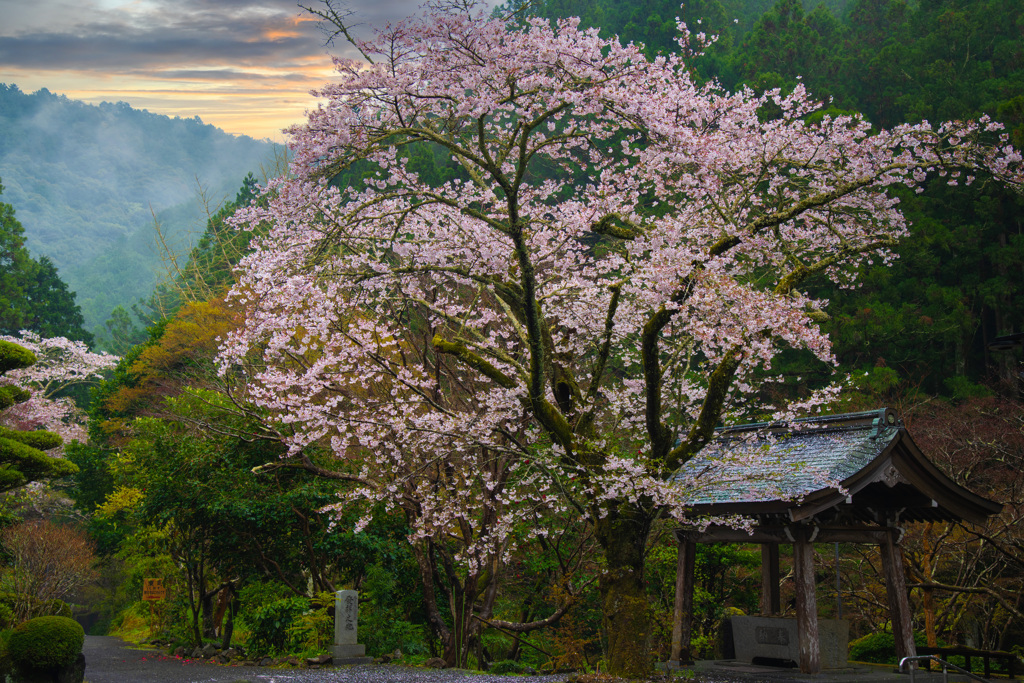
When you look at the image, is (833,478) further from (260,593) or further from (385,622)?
(260,593)

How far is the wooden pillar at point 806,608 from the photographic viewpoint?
8.04 meters

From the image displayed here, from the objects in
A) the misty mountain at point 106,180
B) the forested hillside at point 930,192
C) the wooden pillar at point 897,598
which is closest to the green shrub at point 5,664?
the wooden pillar at point 897,598

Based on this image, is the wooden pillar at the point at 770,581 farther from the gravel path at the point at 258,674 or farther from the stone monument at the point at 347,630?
the stone monument at the point at 347,630

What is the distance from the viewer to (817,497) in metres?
7.64

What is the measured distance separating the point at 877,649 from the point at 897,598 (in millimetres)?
2768

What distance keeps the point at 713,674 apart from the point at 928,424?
27.3 ft

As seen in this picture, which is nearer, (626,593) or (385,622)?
(626,593)

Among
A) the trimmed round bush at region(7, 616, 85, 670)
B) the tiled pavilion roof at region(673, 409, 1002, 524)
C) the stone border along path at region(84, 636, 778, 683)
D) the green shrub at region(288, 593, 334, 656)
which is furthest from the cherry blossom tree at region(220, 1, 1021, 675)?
the trimmed round bush at region(7, 616, 85, 670)

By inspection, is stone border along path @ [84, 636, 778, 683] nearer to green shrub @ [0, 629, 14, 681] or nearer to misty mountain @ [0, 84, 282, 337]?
green shrub @ [0, 629, 14, 681]

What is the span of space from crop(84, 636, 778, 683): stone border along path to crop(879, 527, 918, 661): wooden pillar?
2.12 m

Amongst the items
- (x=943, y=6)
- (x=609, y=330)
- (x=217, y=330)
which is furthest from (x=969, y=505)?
(x=943, y=6)

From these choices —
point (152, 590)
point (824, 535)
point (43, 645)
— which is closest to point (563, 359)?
point (824, 535)

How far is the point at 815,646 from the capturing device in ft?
26.4

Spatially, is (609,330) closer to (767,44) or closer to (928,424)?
(928,424)
